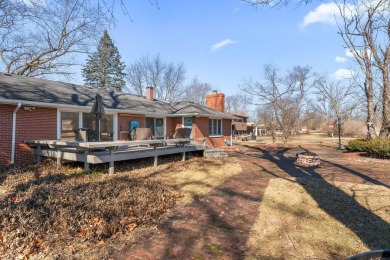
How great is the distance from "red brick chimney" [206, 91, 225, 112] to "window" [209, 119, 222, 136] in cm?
243

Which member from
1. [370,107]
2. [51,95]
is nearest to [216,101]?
[370,107]

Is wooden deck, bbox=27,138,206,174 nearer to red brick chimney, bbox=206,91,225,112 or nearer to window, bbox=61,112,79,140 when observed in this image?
window, bbox=61,112,79,140

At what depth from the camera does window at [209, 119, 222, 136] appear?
58.1 feet

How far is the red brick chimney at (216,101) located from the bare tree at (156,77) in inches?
859

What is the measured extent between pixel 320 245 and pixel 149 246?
8.35ft

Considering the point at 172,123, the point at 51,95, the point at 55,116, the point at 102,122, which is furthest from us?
the point at 172,123

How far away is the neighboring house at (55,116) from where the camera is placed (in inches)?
334

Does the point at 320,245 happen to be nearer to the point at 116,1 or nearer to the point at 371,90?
the point at 116,1

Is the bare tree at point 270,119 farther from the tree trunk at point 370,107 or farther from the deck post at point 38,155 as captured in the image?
the deck post at point 38,155

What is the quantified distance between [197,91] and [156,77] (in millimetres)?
Result: 10880

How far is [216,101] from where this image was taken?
20609mm

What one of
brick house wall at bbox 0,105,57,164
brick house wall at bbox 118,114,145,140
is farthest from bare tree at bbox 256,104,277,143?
brick house wall at bbox 0,105,57,164

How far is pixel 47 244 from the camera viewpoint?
3.22m

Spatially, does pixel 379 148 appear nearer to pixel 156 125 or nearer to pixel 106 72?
pixel 156 125
